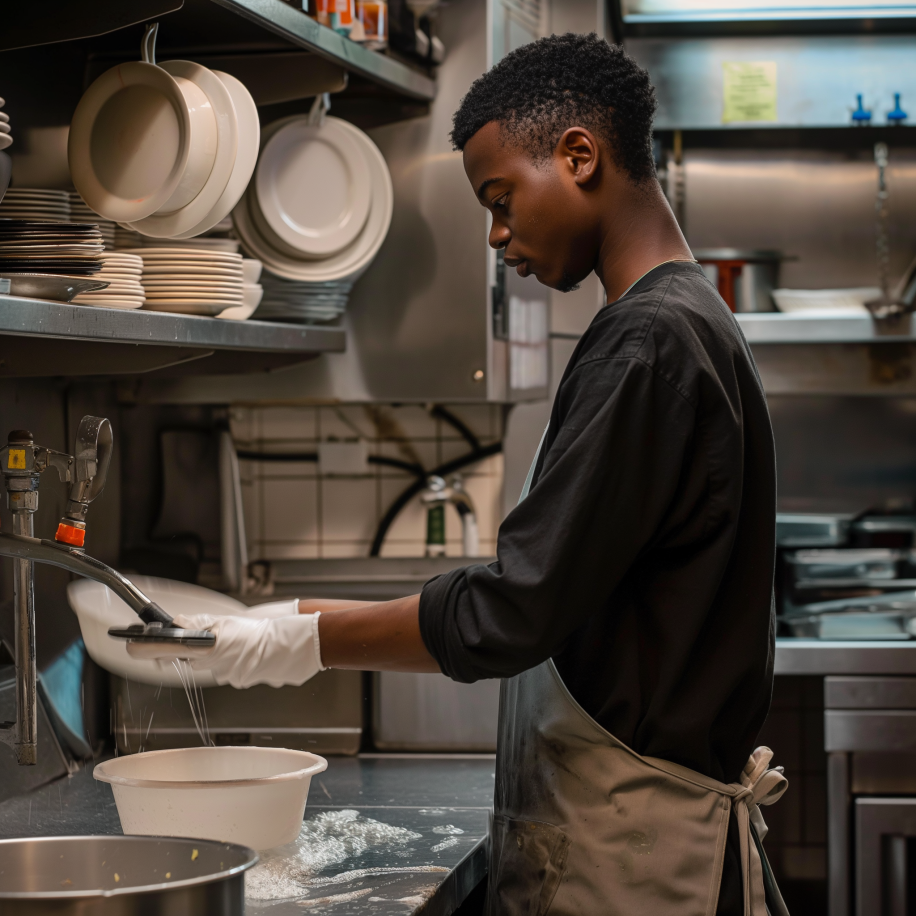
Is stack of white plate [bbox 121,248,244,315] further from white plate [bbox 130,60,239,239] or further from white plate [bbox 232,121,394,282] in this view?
white plate [bbox 232,121,394,282]

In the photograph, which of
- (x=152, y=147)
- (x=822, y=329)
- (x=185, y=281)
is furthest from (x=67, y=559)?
(x=822, y=329)

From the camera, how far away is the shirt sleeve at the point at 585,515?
109 centimetres

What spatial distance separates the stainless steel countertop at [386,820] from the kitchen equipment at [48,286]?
2.04 ft

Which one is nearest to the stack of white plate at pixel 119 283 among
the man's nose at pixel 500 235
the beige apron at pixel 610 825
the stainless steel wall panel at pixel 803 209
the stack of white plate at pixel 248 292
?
the stack of white plate at pixel 248 292

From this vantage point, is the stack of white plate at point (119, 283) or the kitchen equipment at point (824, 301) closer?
the stack of white plate at point (119, 283)

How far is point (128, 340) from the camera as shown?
1.37 metres

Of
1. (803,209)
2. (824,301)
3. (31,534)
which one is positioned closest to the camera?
(31,534)

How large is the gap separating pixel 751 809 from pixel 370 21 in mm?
1383

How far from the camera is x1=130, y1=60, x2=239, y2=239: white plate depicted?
1571 mm

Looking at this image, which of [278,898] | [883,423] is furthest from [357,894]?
[883,423]

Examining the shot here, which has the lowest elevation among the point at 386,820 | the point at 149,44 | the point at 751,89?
the point at 386,820

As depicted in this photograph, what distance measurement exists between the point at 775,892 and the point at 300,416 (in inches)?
58.9

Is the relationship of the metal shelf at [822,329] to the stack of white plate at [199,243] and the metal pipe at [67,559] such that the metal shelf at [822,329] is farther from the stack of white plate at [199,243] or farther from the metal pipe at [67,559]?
the metal pipe at [67,559]

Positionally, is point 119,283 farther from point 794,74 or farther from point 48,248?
point 794,74
